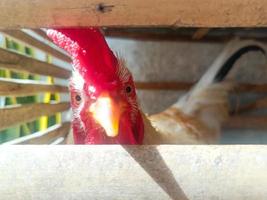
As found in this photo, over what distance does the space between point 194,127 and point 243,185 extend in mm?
1071

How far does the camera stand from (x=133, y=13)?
59 centimetres

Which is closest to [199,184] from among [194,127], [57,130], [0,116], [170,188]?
[170,188]

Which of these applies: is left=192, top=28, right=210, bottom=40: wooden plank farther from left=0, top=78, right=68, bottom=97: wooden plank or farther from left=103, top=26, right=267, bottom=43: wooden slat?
left=0, top=78, right=68, bottom=97: wooden plank

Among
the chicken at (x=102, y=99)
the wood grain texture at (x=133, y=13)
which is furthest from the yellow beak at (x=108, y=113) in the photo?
the wood grain texture at (x=133, y=13)

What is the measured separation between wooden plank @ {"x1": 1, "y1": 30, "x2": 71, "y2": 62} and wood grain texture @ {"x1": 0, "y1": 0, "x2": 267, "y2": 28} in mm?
A: 805

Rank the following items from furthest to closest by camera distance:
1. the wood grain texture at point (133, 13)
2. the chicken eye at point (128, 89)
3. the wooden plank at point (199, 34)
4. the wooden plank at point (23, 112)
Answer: the wooden plank at point (199, 34) < the wooden plank at point (23, 112) < the chicken eye at point (128, 89) < the wood grain texture at point (133, 13)

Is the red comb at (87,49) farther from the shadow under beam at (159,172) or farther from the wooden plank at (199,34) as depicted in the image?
the wooden plank at (199,34)

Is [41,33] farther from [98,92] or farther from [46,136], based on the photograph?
[98,92]

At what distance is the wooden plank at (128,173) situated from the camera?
0.65 m

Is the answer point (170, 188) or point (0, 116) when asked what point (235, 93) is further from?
point (170, 188)

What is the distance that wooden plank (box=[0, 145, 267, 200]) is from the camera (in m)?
0.65

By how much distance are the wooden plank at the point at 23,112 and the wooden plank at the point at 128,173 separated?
2.24 feet

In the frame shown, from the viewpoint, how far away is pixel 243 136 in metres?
2.28

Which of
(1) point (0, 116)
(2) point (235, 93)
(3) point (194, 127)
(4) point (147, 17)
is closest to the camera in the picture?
(4) point (147, 17)
